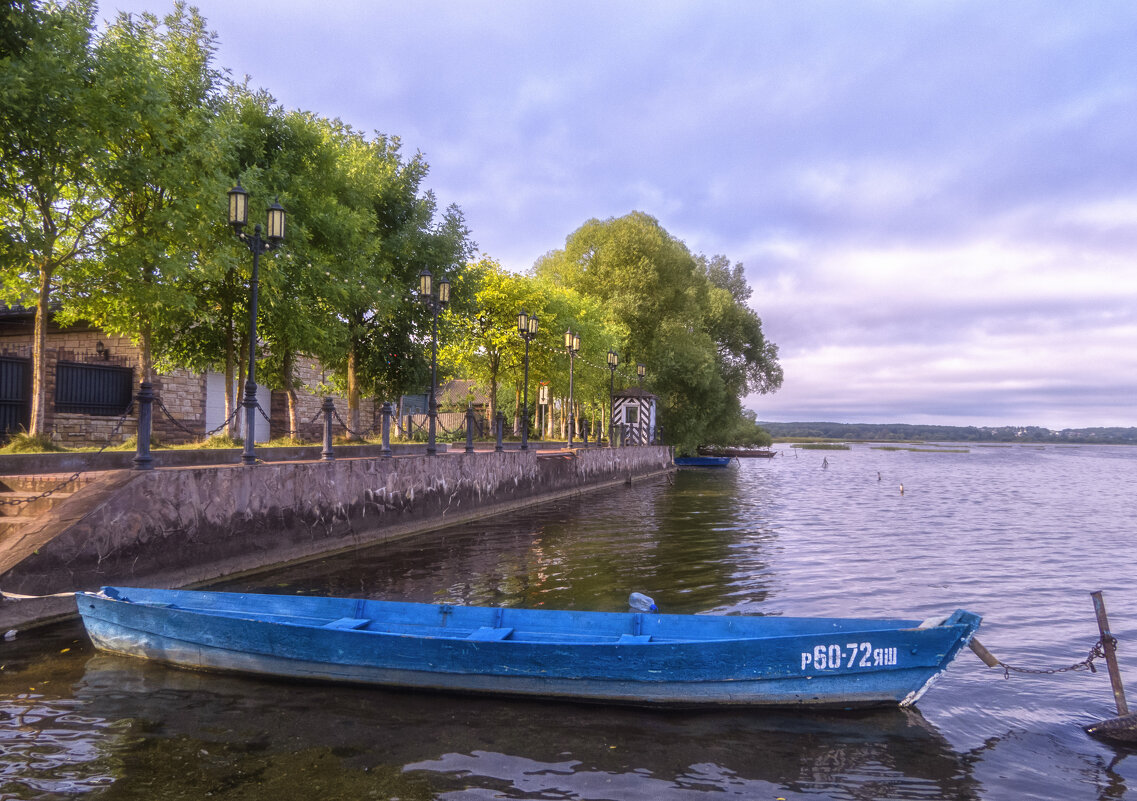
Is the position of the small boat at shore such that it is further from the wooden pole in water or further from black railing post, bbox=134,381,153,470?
the wooden pole in water

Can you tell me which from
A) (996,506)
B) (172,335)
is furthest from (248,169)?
(996,506)

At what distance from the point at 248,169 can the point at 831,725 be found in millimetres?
18419

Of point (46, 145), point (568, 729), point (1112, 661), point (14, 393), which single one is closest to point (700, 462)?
point (14, 393)

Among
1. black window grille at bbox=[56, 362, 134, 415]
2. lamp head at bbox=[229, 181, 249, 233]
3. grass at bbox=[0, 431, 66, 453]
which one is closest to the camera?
lamp head at bbox=[229, 181, 249, 233]

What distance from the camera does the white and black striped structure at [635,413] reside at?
4584cm

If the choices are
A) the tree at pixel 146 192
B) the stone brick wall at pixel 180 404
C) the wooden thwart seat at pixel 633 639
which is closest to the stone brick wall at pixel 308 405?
the stone brick wall at pixel 180 404

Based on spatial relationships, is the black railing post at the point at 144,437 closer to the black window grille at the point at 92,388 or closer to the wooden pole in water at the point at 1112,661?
the wooden pole in water at the point at 1112,661

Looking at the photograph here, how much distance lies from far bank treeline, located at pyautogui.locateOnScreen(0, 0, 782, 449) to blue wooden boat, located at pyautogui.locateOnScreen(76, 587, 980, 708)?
10.0 metres

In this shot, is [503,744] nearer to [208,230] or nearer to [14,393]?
[208,230]

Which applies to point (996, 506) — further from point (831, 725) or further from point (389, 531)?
point (831, 725)

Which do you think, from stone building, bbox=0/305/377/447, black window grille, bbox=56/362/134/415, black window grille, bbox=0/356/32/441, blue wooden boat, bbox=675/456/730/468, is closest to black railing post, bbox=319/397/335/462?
stone building, bbox=0/305/377/447

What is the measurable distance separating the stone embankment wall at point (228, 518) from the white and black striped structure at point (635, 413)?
82.8ft

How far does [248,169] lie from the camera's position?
743 inches

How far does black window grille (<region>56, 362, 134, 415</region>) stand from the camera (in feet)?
68.8
